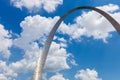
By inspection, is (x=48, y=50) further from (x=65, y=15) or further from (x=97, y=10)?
(x=97, y=10)

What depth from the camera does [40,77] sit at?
7469cm

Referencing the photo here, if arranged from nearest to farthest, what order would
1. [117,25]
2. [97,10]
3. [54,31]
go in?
[117,25] < [97,10] < [54,31]

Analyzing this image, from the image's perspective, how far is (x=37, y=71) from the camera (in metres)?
75.4

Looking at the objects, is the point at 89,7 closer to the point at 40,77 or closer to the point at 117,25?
the point at 117,25

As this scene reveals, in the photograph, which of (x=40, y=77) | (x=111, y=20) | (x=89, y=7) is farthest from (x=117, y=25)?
(x=40, y=77)

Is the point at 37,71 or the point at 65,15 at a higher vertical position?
the point at 65,15

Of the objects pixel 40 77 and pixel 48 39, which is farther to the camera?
pixel 48 39

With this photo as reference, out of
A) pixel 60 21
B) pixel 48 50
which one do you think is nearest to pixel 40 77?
pixel 48 50

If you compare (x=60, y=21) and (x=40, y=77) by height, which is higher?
(x=60, y=21)

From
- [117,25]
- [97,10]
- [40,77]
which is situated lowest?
[40,77]

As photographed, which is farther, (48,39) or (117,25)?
(48,39)

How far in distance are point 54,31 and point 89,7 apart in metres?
9.99

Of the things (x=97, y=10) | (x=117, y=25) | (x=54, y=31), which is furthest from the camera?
(x=54, y=31)

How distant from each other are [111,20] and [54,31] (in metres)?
13.7
